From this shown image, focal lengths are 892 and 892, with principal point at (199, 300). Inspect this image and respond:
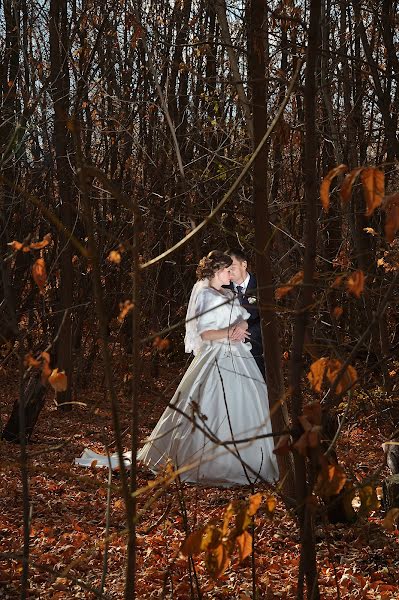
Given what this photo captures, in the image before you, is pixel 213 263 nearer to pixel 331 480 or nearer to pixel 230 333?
pixel 230 333

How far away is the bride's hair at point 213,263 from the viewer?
27.1 ft

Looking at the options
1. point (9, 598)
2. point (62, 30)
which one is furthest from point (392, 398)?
point (62, 30)

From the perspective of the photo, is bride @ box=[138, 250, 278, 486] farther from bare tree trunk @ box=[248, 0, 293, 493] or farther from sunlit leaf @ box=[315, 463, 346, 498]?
sunlit leaf @ box=[315, 463, 346, 498]

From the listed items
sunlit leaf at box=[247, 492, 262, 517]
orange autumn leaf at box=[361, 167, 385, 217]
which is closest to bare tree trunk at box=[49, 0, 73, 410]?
sunlit leaf at box=[247, 492, 262, 517]

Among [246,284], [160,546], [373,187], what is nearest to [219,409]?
[246,284]

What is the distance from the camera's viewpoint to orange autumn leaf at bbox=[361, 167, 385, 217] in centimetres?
234

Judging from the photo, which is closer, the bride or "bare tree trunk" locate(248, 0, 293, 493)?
"bare tree trunk" locate(248, 0, 293, 493)

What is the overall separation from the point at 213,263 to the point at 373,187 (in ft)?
19.6

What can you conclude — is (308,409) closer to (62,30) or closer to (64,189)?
(64,189)

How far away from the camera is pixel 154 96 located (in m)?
14.9

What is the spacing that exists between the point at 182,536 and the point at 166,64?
10.4m

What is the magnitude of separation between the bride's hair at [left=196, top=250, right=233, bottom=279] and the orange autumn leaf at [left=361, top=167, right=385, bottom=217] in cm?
581

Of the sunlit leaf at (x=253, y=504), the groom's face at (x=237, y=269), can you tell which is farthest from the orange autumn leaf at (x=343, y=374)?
the groom's face at (x=237, y=269)

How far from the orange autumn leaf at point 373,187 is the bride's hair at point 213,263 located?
19.1 ft
